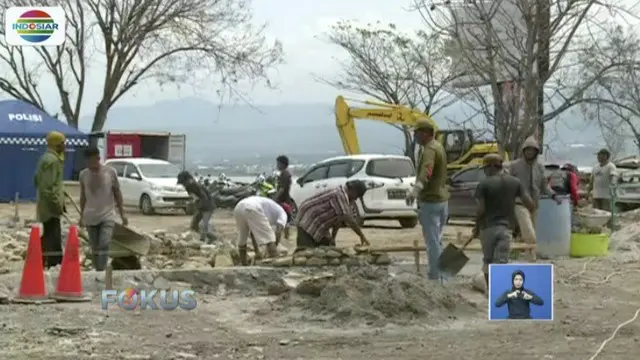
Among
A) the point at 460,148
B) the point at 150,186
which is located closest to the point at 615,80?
the point at 460,148

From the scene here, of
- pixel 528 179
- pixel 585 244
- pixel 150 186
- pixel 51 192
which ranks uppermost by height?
pixel 528 179

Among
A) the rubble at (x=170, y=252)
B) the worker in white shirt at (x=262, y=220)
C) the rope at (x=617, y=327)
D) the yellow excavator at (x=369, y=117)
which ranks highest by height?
the yellow excavator at (x=369, y=117)

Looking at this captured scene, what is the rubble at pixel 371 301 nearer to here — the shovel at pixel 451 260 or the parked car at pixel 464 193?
the shovel at pixel 451 260

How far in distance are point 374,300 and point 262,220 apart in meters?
2.87

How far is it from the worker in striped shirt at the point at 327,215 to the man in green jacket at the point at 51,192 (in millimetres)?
2775

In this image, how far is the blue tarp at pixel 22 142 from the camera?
30266 millimetres

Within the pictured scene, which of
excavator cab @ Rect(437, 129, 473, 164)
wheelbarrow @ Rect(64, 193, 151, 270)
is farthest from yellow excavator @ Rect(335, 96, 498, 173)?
wheelbarrow @ Rect(64, 193, 151, 270)

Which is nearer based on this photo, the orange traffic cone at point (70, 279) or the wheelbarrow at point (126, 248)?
the orange traffic cone at point (70, 279)

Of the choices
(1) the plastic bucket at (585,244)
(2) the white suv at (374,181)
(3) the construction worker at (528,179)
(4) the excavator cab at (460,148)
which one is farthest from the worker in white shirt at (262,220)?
(4) the excavator cab at (460,148)

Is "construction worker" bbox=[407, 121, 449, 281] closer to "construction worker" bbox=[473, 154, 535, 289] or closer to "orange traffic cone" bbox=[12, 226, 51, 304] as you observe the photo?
"construction worker" bbox=[473, 154, 535, 289]

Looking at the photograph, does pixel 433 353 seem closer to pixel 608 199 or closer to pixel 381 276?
pixel 381 276

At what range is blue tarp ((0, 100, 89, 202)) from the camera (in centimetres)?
3027

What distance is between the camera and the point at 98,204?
35.4 ft

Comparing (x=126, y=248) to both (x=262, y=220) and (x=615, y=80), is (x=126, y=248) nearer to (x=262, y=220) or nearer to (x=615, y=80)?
(x=262, y=220)
